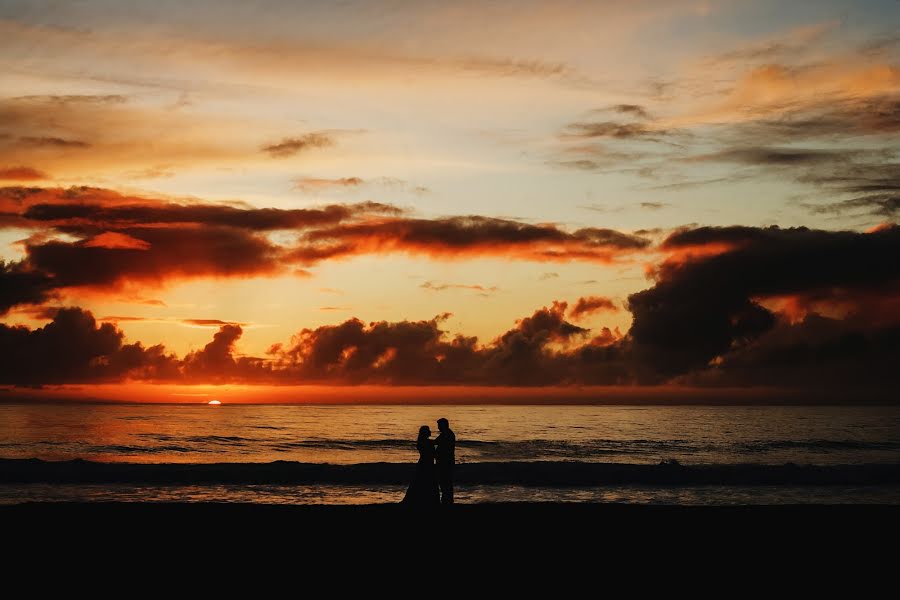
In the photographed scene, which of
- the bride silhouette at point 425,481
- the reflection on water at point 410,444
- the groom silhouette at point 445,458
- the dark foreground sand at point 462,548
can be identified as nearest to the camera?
the dark foreground sand at point 462,548

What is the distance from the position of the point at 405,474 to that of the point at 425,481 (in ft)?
73.4

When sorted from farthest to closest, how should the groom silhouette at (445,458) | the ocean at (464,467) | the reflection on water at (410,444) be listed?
the reflection on water at (410,444)
the ocean at (464,467)
the groom silhouette at (445,458)

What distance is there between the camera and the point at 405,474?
37000 millimetres

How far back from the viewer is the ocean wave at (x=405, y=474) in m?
35.2

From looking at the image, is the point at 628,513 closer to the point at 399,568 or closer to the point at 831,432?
the point at 399,568

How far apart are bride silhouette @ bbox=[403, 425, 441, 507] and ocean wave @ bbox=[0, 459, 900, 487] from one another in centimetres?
1973

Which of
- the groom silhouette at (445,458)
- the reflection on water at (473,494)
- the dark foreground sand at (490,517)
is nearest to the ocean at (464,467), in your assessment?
the reflection on water at (473,494)

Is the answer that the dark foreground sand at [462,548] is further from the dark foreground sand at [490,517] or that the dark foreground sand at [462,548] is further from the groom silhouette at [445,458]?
the groom silhouette at [445,458]

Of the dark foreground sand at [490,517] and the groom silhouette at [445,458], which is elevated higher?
the groom silhouette at [445,458]

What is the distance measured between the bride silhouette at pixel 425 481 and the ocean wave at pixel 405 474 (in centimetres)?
1973

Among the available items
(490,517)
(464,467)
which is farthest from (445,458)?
(464,467)

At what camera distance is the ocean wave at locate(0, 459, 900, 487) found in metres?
35.2

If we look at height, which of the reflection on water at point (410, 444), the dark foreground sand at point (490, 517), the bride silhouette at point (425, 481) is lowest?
the reflection on water at point (410, 444)

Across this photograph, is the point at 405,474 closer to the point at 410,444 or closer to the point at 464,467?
the point at 464,467
